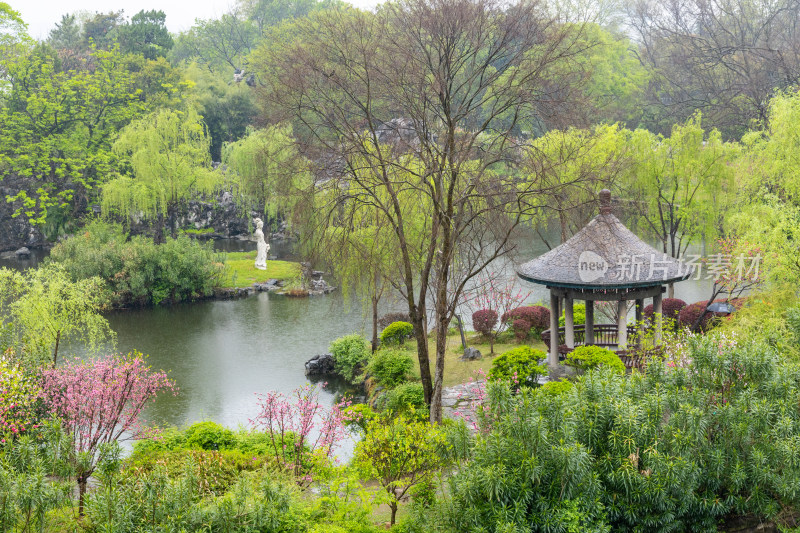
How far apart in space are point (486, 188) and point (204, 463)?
6.70 m

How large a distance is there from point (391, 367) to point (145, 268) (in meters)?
13.2

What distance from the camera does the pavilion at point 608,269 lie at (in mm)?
13227

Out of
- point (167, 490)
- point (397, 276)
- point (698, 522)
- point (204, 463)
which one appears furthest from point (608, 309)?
point (167, 490)

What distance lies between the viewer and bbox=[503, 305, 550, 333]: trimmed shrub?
61.9 ft

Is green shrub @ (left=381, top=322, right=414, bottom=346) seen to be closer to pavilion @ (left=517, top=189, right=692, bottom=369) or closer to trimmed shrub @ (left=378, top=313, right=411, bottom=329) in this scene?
trimmed shrub @ (left=378, top=313, right=411, bottom=329)

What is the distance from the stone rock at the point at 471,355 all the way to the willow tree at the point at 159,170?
682 inches

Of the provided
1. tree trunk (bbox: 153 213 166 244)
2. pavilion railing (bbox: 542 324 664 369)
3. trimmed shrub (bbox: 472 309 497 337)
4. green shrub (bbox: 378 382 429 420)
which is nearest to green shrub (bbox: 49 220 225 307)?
tree trunk (bbox: 153 213 166 244)

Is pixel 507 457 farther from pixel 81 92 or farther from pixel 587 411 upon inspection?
pixel 81 92

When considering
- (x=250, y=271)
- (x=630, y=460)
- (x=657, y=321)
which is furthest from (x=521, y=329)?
(x=250, y=271)

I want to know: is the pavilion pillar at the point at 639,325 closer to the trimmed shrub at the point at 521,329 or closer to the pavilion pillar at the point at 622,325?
the pavilion pillar at the point at 622,325

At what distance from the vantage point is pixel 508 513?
6.89m

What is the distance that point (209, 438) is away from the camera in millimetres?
11789

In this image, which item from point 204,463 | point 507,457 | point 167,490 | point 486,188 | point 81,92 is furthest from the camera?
point 81,92

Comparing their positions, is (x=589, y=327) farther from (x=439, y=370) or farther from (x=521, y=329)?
(x=439, y=370)
